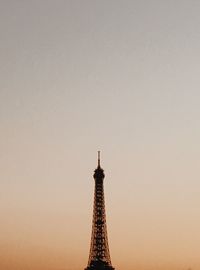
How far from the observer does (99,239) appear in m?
194

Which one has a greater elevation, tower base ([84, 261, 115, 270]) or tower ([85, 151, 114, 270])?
tower ([85, 151, 114, 270])

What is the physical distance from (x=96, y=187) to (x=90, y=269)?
2719cm

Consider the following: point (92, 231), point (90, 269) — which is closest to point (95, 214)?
point (92, 231)

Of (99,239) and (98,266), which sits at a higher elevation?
(99,239)

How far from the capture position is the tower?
189175 millimetres

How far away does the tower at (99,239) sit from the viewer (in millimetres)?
189175

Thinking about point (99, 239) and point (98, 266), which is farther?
point (99, 239)

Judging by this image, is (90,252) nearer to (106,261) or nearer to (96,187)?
(106,261)

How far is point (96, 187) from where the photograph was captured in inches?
7859

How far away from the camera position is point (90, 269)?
18788cm

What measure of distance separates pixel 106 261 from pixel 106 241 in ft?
22.0

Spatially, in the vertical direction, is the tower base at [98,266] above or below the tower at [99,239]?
below

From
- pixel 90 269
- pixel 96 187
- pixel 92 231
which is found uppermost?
pixel 96 187

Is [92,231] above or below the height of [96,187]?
below
